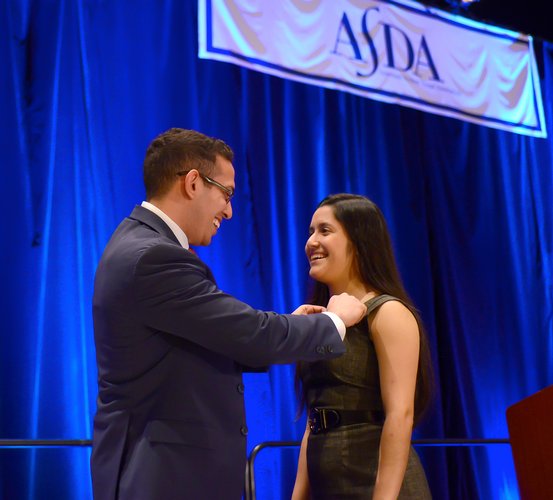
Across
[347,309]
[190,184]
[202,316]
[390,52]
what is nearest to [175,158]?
[190,184]

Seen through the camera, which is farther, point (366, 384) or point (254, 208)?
point (254, 208)

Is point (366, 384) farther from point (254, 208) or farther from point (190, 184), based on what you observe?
point (254, 208)

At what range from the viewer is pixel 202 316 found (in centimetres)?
178

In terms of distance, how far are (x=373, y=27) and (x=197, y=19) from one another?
1340 mm

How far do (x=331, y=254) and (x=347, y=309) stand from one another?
37 cm

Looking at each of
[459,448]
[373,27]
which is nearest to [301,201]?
[373,27]

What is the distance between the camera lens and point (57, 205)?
150 inches

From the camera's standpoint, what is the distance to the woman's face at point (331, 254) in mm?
2414

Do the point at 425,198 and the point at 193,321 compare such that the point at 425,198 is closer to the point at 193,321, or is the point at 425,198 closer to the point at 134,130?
the point at 134,130

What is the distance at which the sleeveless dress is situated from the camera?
2170 mm

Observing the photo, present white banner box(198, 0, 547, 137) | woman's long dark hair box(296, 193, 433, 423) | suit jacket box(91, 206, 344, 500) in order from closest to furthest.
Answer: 1. suit jacket box(91, 206, 344, 500)
2. woman's long dark hair box(296, 193, 433, 423)
3. white banner box(198, 0, 547, 137)

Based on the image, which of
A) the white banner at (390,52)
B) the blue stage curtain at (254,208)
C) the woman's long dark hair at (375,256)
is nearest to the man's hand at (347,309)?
the woman's long dark hair at (375,256)

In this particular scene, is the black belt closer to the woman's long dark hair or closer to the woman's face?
the woman's long dark hair

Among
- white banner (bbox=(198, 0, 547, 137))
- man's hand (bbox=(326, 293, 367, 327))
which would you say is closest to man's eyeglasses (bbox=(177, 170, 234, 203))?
man's hand (bbox=(326, 293, 367, 327))
